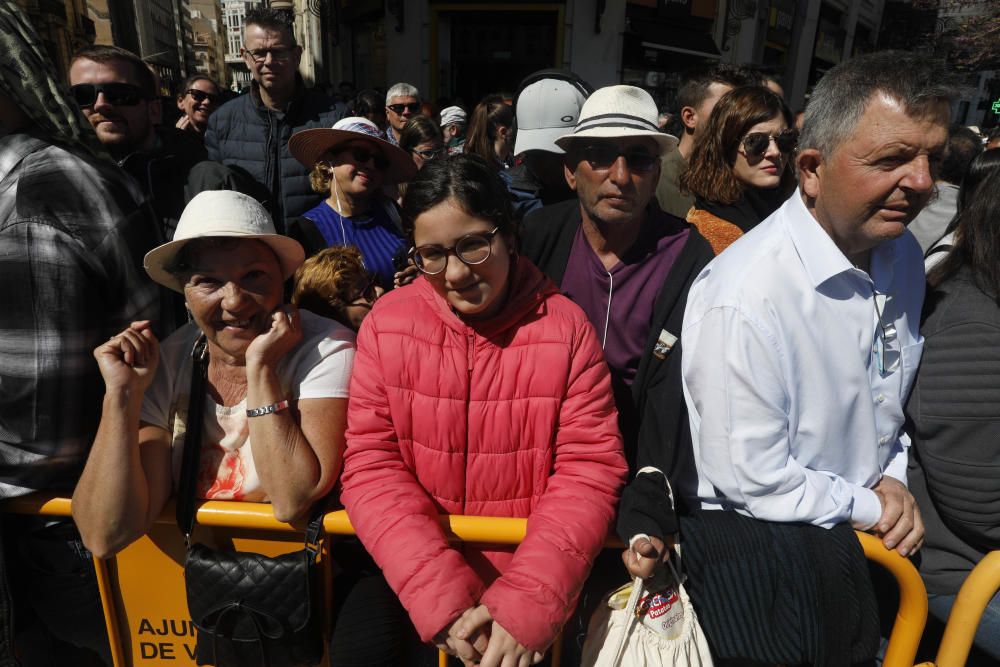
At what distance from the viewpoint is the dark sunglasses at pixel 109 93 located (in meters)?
2.75

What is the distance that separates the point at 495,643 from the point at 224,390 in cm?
109

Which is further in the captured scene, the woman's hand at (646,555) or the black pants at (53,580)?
the black pants at (53,580)

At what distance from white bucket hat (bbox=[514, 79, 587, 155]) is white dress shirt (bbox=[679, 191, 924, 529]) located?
1.45 m

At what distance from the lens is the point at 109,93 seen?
9.16 feet

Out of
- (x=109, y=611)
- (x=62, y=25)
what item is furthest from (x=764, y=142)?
(x=62, y=25)

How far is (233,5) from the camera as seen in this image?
1732 inches

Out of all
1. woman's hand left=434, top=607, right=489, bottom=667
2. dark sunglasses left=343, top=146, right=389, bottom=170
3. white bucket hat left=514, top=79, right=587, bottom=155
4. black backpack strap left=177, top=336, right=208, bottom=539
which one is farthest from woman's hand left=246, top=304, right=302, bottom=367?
white bucket hat left=514, top=79, right=587, bottom=155

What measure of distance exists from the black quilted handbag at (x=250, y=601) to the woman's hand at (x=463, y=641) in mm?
409

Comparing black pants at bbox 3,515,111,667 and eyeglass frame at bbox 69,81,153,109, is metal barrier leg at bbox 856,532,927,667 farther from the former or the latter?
eyeglass frame at bbox 69,81,153,109

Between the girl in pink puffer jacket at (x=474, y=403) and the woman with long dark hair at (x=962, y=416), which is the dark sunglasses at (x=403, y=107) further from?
the woman with long dark hair at (x=962, y=416)

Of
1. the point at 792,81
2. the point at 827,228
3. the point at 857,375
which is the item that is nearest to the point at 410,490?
the point at 857,375

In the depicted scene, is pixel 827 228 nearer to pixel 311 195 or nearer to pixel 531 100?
pixel 531 100

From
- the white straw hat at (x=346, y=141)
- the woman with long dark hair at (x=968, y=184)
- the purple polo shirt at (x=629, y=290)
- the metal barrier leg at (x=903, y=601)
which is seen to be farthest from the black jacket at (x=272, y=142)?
the metal barrier leg at (x=903, y=601)

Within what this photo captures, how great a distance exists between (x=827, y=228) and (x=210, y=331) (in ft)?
5.99
